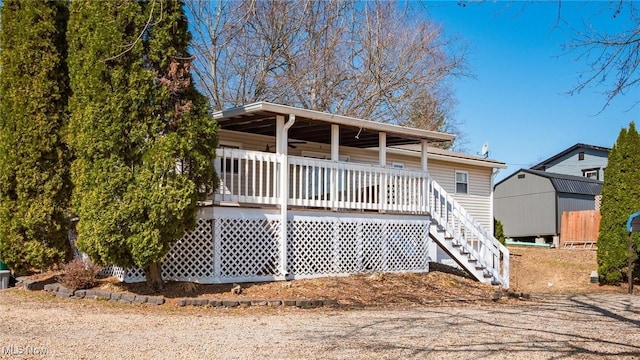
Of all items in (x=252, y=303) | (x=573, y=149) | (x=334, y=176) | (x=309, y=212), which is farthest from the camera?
(x=573, y=149)

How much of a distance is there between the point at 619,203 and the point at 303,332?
12.0m

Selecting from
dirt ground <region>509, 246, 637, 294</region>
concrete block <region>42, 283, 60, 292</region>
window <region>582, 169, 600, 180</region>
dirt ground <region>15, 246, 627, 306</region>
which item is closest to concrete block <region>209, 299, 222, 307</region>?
dirt ground <region>15, 246, 627, 306</region>

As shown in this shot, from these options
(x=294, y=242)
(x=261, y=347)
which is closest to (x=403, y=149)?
(x=294, y=242)

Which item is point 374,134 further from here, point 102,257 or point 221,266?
point 102,257

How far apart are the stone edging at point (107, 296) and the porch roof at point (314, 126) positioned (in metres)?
4.01

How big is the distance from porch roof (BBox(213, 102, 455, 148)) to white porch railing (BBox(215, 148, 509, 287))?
84 centimetres

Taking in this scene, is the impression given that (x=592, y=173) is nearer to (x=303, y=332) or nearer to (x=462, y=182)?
(x=462, y=182)

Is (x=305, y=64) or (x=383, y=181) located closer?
(x=383, y=181)

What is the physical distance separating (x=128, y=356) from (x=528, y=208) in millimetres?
30472

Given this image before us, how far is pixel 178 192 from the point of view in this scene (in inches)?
384

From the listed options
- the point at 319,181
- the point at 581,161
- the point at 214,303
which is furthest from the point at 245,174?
the point at 581,161

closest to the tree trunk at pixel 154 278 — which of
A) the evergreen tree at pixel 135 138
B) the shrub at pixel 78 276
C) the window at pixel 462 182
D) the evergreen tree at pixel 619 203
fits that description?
the evergreen tree at pixel 135 138

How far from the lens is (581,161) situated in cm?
3800

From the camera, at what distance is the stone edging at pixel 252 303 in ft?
31.8
